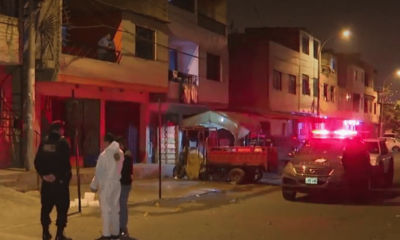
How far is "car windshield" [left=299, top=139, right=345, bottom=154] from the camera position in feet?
51.3

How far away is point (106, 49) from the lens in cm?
1962

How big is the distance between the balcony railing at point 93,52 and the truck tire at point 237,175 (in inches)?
217

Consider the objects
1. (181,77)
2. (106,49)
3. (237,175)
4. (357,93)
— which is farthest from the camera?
(357,93)

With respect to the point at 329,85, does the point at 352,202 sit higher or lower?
lower

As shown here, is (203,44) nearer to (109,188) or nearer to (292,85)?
(292,85)

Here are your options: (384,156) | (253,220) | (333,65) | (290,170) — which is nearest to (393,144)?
(333,65)

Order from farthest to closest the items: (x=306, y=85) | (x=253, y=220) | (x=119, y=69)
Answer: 1. (x=306, y=85)
2. (x=119, y=69)
3. (x=253, y=220)

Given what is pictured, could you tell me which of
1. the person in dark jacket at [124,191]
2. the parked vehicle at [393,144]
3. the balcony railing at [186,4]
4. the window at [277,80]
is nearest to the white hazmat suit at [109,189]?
the person in dark jacket at [124,191]

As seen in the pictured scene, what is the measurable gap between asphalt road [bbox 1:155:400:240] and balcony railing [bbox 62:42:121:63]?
6.38 metres

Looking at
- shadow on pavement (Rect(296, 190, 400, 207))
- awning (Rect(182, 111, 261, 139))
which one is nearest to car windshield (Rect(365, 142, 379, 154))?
shadow on pavement (Rect(296, 190, 400, 207))

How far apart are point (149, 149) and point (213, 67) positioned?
246 inches

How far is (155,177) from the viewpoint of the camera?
2112cm

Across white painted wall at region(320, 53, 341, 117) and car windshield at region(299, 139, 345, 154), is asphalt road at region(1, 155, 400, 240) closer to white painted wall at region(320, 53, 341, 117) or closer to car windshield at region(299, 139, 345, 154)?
car windshield at region(299, 139, 345, 154)

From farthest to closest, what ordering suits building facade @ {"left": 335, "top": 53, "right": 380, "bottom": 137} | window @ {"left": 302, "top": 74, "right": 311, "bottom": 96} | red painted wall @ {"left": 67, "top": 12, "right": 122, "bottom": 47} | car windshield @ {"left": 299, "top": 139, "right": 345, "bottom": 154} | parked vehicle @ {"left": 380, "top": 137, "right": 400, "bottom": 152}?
building facade @ {"left": 335, "top": 53, "right": 380, "bottom": 137}, parked vehicle @ {"left": 380, "top": 137, "right": 400, "bottom": 152}, window @ {"left": 302, "top": 74, "right": 311, "bottom": 96}, red painted wall @ {"left": 67, "top": 12, "right": 122, "bottom": 47}, car windshield @ {"left": 299, "top": 139, "right": 345, "bottom": 154}
